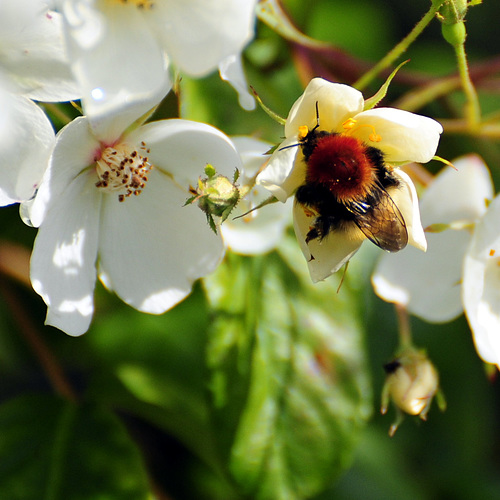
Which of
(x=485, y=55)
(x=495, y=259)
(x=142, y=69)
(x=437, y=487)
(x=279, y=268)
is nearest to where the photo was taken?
(x=142, y=69)

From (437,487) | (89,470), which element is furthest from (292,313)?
(437,487)

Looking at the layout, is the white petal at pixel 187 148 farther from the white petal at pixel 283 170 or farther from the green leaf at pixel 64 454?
the green leaf at pixel 64 454

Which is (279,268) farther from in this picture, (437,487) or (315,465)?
(437,487)

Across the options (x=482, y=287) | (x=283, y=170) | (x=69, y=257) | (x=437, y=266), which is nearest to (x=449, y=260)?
(x=437, y=266)

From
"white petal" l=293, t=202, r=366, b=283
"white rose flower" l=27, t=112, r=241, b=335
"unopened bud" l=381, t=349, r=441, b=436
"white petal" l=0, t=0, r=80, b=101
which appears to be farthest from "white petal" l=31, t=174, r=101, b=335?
"unopened bud" l=381, t=349, r=441, b=436

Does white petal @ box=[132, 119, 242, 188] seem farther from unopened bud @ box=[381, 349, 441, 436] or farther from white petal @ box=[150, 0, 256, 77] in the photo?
unopened bud @ box=[381, 349, 441, 436]

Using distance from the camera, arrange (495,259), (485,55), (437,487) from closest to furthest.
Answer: (495,259) → (437,487) → (485,55)

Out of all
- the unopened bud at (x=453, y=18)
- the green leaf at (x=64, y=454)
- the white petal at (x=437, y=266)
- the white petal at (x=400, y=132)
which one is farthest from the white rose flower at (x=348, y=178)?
the green leaf at (x=64, y=454)

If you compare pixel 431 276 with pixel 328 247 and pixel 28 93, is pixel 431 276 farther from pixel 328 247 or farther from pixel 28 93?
pixel 28 93

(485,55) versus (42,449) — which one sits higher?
(485,55)
